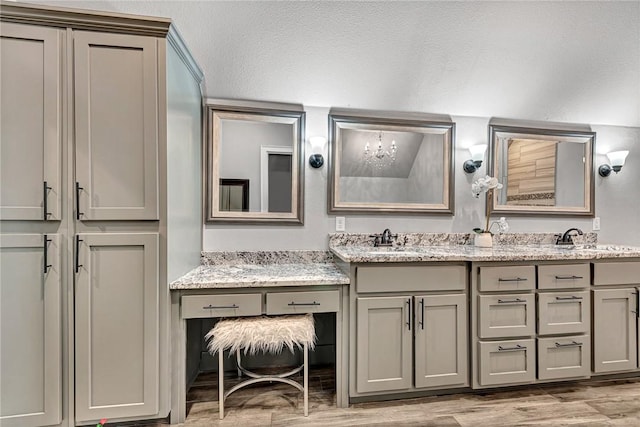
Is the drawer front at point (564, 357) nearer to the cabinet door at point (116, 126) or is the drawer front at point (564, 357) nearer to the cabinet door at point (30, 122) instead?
the cabinet door at point (116, 126)

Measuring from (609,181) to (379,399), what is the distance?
9.77ft

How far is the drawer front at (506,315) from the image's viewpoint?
6.52 ft

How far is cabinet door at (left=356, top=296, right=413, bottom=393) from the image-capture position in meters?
1.90

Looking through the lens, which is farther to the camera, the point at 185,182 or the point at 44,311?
the point at 185,182

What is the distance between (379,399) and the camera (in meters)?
1.96

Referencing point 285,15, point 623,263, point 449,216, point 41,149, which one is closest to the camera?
point 41,149

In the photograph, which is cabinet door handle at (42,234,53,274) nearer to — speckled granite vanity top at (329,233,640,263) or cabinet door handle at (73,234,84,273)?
cabinet door handle at (73,234,84,273)

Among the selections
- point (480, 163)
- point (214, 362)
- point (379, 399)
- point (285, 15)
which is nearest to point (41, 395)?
point (214, 362)

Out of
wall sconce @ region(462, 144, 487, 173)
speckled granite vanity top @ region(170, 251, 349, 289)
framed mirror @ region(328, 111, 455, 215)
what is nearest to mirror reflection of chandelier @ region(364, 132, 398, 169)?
framed mirror @ region(328, 111, 455, 215)

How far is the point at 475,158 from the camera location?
266 centimetres

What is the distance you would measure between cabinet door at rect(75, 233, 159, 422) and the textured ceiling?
1367mm

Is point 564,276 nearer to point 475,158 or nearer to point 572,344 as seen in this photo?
point 572,344

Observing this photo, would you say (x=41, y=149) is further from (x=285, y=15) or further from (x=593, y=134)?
(x=593, y=134)

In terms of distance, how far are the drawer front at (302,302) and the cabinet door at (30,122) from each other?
124 cm
